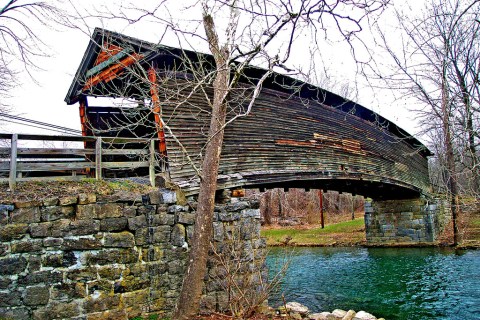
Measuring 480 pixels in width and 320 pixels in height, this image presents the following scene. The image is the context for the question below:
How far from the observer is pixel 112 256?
561 cm

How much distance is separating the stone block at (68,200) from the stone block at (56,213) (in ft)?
0.20

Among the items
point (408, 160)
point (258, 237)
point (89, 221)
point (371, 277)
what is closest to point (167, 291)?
point (89, 221)

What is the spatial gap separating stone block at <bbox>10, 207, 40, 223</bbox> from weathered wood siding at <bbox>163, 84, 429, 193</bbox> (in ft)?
7.09

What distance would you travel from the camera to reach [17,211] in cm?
527

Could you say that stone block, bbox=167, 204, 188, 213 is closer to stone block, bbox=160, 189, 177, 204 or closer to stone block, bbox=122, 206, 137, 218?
stone block, bbox=160, 189, 177, 204

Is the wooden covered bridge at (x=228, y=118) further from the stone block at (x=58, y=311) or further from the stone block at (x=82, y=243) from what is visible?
the stone block at (x=58, y=311)

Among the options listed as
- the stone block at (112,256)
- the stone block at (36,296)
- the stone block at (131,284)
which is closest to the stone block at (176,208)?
the stone block at (112,256)

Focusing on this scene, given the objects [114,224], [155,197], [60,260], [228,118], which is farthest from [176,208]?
[228,118]

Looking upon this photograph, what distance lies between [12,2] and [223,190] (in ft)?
24.5

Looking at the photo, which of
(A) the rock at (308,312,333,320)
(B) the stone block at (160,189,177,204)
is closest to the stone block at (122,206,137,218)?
(B) the stone block at (160,189,177,204)

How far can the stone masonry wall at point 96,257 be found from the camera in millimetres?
5172

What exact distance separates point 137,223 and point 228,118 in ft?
11.6

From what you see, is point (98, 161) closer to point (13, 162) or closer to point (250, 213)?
point (13, 162)

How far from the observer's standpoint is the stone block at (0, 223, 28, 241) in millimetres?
5145
